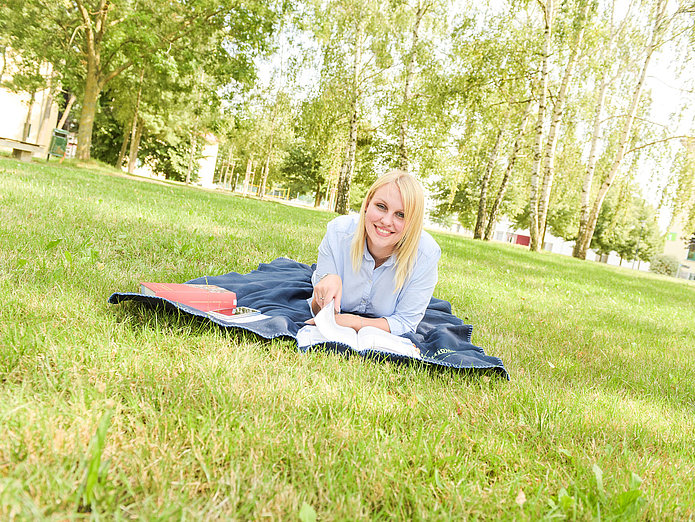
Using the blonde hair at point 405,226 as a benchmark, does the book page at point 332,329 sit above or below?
below

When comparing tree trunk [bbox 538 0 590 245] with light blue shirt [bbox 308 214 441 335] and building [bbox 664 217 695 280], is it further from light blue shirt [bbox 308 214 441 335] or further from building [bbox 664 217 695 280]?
building [bbox 664 217 695 280]

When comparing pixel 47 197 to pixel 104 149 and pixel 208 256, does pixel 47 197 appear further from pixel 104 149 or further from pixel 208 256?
pixel 104 149

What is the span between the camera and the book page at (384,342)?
266 centimetres

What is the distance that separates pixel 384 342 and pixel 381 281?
A: 0.74 m

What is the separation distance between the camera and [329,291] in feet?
10.3

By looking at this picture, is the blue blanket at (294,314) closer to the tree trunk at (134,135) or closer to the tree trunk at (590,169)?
the tree trunk at (590,169)

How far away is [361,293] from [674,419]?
1981 millimetres

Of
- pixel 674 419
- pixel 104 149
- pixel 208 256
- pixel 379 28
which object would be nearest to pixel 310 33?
pixel 379 28

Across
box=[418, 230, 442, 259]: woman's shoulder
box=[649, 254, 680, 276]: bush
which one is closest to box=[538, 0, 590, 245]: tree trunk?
box=[418, 230, 442, 259]: woman's shoulder

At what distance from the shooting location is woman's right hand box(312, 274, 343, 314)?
3.11 metres

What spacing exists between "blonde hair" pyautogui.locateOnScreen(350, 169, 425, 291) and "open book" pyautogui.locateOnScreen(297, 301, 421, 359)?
506 mm

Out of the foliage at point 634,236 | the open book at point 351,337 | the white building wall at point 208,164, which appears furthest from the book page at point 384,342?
the white building wall at point 208,164

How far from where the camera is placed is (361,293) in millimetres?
3475

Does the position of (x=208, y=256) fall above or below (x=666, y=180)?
below
